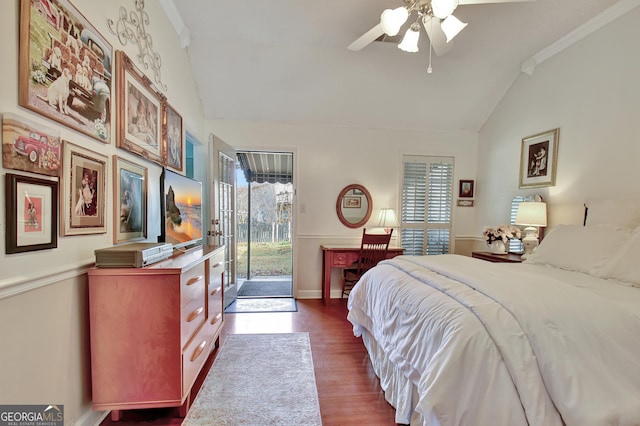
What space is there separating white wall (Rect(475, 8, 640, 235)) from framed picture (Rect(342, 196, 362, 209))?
1949 mm

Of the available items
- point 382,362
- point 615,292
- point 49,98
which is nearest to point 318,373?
point 382,362

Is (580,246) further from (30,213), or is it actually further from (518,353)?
(30,213)

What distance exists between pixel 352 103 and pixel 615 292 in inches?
121

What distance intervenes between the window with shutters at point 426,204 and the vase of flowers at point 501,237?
901mm

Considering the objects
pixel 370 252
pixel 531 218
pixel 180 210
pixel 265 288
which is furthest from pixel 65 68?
pixel 531 218

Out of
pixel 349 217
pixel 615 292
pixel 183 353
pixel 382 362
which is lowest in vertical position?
pixel 382 362

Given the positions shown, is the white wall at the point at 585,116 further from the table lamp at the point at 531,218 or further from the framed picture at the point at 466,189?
the framed picture at the point at 466,189

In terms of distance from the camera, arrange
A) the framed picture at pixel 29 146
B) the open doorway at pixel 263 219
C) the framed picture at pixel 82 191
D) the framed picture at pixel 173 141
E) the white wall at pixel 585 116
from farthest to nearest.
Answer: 1. the open doorway at pixel 263 219
2. the framed picture at pixel 173 141
3. the white wall at pixel 585 116
4. the framed picture at pixel 82 191
5. the framed picture at pixel 29 146

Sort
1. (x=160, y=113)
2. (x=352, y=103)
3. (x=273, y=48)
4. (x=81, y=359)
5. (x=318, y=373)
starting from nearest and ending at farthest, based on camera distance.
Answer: (x=81, y=359)
(x=318, y=373)
(x=160, y=113)
(x=273, y=48)
(x=352, y=103)

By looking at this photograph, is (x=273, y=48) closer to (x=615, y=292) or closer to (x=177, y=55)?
(x=177, y=55)

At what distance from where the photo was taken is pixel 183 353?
4.80 ft

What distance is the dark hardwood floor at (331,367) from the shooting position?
61.1 inches

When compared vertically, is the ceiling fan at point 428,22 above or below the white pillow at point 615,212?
above

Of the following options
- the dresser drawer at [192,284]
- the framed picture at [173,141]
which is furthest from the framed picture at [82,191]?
the framed picture at [173,141]
